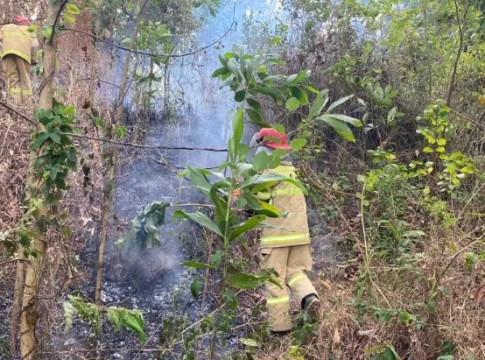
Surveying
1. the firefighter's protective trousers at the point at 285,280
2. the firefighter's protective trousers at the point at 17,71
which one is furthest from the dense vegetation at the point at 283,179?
the firefighter's protective trousers at the point at 17,71

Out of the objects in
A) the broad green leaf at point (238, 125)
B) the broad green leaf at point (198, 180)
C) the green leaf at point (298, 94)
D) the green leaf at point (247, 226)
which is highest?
the green leaf at point (298, 94)

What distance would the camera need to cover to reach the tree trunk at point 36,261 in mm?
2025

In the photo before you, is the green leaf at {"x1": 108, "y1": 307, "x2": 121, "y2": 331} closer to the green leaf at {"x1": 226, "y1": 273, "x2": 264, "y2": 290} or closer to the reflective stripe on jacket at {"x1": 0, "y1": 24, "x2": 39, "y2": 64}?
the green leaf at {"x1": 226, "y1": 273, "x2": 264, "y2": 290}

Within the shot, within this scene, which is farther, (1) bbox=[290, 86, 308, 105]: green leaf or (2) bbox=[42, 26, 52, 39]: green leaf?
(1) bbox=[290, 86, 308, 105]: green leaf

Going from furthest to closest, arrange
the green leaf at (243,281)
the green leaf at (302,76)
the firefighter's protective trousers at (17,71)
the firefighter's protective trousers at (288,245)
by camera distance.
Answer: the firefighter's protective trousers at (17,71)
the firefighter's protective trousers at (288,245)
the green leaf at (302,76)
the green leaf at (243,281)

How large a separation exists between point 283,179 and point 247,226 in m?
0.21

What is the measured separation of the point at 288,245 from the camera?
403 cm


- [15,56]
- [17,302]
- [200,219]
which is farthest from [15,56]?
[200,219]

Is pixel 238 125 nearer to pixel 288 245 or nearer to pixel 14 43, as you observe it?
pixel 288 245

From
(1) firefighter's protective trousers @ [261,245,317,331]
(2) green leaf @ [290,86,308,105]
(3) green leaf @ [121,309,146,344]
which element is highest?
(2) green leaf @ [290,86,308,105]

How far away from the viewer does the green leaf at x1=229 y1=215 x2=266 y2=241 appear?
5.59ft

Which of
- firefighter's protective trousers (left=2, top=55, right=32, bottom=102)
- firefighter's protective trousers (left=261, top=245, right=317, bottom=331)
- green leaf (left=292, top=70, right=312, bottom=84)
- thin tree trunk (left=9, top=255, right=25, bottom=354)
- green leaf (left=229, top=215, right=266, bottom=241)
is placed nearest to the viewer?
green leaf (left=229, top=215, right=266, bottom=241)

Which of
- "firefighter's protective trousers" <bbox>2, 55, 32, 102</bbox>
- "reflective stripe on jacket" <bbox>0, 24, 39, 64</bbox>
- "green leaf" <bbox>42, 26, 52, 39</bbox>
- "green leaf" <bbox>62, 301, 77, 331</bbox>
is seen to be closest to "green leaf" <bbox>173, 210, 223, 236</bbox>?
"green leaf" <bbox>62, 301, 77, 331</bbox>

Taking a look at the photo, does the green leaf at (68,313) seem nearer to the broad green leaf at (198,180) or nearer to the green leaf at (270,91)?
the broad green leaf at (198,180)
